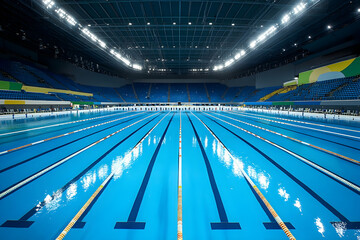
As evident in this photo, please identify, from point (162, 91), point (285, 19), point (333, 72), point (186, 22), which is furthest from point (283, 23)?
point (162, 91)

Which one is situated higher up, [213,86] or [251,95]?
[213,86]

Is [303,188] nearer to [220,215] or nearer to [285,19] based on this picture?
[220,215]

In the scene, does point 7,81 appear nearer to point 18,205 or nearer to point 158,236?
point 18,205

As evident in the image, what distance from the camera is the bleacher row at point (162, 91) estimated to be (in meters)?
16.5

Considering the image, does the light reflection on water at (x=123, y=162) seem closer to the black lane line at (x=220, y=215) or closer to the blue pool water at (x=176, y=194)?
the blue pool water at (x=176, y=194)

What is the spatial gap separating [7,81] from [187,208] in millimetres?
22872

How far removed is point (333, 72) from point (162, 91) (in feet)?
108

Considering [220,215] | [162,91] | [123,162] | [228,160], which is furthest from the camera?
[162,91]

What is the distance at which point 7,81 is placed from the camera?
15891 mm

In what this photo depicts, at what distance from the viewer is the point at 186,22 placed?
1471 centimetres

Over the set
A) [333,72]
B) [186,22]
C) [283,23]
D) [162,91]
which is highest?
[186,22]

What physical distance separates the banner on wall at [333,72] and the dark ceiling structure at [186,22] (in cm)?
257

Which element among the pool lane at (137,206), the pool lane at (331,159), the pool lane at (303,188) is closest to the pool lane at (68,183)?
the pool lane at (137,206)

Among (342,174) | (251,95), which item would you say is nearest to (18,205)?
(342,174)
